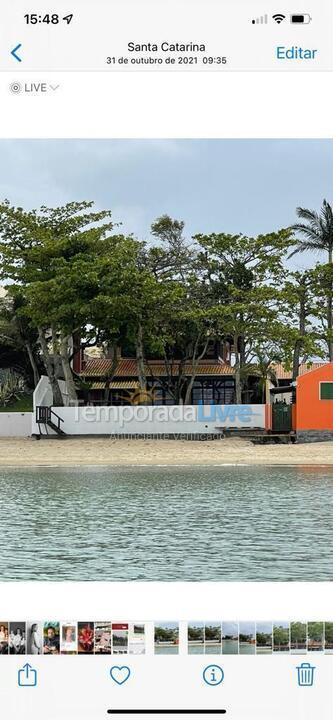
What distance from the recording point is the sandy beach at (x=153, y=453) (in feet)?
95.5

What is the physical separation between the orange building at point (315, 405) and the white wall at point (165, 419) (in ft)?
8.92

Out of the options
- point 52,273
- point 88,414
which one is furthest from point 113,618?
point 52,273

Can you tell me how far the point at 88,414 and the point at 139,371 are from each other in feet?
16.9

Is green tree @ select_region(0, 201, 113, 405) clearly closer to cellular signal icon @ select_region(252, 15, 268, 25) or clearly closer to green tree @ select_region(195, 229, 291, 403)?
green tree @ select_region(195, 229, 291, 403)

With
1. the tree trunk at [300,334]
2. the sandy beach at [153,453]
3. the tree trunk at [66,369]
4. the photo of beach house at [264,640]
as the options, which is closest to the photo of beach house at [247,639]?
the photo of beach house at [264,640]

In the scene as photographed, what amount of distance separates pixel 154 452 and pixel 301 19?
93.3 ft

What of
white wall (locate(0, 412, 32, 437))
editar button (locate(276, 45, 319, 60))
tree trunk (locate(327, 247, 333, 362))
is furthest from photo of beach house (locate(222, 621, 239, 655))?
tree trunk (locate(327, 247, 333, 362))

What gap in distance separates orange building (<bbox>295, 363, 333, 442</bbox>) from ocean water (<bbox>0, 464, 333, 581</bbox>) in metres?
9.90

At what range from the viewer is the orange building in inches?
1348

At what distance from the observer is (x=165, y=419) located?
36938 mm
